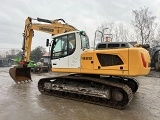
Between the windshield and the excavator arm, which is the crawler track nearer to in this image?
the windshield

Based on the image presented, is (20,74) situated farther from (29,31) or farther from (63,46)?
(63,46)

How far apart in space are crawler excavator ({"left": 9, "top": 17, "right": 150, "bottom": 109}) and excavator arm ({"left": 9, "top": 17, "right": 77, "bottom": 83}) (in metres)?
2.38

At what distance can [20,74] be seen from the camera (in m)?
12.2

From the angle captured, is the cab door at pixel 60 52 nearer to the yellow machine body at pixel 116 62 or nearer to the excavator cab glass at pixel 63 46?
the excavator cab glass at pixel 63 46

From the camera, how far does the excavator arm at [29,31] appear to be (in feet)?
37.4

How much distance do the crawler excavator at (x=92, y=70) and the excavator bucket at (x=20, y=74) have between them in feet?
9.86

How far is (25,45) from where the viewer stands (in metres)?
12.4

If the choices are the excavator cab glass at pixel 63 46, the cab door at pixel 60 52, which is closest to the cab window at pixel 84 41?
the excavator cab glass at pixel 63 46

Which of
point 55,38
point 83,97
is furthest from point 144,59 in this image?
point 55,38

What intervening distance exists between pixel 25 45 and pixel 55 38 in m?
3.83

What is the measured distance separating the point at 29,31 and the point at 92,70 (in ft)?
19.4

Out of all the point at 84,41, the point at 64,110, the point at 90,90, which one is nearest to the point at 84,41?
the point at 84,41

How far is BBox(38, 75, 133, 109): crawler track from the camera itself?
712 centimetres

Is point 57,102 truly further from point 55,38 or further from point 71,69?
point 55,38
